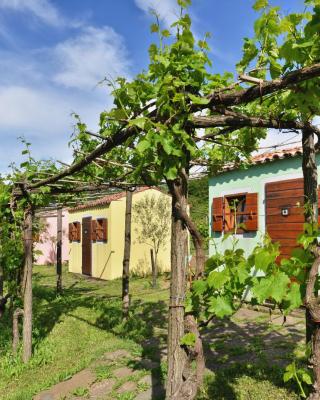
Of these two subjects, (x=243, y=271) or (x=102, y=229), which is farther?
(x=102, y=229)

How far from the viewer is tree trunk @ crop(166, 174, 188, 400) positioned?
106 inches

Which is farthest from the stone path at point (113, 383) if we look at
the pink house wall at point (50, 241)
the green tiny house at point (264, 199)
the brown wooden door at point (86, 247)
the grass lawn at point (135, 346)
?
the pink house wall at point (50, 241)

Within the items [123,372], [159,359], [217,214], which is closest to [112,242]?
[217,214]

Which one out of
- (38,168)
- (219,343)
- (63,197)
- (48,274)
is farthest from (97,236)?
(219,343)

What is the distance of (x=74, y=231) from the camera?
19328 mm

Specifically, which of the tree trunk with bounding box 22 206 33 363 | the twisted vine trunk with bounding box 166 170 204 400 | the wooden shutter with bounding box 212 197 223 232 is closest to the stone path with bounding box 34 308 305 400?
the tree trunk with bounding box 22 206 33 363

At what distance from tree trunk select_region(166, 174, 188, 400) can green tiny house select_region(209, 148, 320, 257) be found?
4645mm

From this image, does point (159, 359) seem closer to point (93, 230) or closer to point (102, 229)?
point (102, 229)

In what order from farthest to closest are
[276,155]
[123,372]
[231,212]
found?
1. [231,212]
2. [276,155]
3. [123,372]

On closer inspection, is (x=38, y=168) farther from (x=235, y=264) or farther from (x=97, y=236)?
(x=97, y=236)

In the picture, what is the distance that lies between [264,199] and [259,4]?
21.2 feet

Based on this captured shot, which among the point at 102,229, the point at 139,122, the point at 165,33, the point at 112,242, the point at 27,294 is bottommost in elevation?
the point at 27,294

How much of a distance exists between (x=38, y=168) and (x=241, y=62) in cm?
492

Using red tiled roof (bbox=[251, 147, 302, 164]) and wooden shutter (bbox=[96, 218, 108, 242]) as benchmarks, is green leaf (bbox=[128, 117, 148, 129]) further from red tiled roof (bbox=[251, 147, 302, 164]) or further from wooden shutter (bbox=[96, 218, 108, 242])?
wooden shutter (bbox=[96, 218, 108, 242])
